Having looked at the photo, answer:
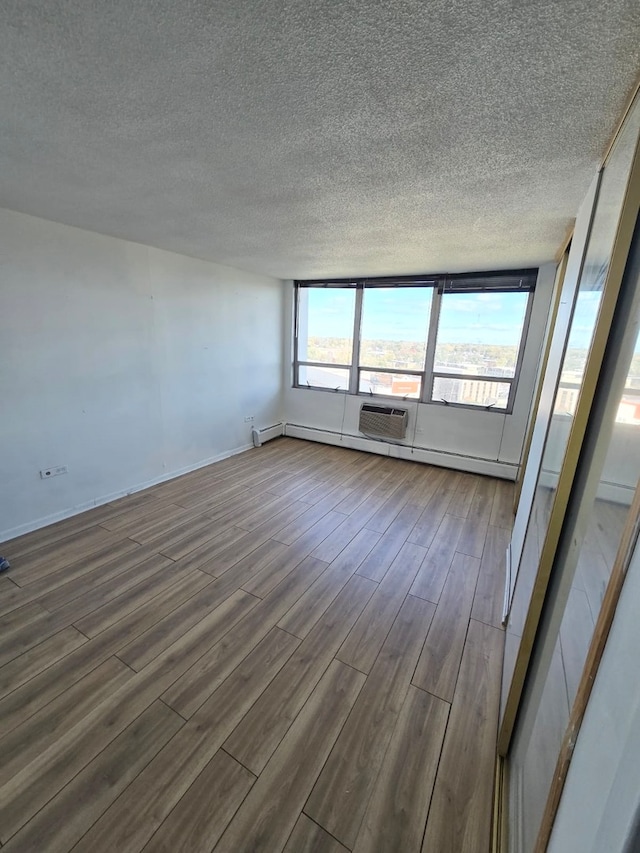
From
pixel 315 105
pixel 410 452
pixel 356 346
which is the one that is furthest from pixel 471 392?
pixel 315 105

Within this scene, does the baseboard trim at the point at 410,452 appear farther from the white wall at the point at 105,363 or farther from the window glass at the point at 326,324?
the white wall at the point at 105,363

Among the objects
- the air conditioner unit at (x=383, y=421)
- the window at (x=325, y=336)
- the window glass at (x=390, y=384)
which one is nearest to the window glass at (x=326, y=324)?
the window at (x=325, y=336)

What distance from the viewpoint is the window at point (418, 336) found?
3838mm

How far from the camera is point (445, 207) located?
200 centimetres

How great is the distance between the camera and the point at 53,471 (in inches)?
111

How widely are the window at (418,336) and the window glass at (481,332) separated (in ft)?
0.03

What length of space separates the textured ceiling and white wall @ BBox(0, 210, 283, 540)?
60 centimetres

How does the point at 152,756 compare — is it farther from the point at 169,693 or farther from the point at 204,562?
the point at 204,562

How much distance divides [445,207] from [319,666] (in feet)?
8.72

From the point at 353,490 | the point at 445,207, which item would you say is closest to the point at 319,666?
the point at 353,490

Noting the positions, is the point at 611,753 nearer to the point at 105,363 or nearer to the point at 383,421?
the point at 105,363

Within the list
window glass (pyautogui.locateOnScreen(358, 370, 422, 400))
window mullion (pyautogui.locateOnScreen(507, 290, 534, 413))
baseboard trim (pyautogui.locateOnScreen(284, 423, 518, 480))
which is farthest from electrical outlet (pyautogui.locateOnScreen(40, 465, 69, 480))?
window mullion (pyautogui.locateOnScreen(507, 290, 534, 413))

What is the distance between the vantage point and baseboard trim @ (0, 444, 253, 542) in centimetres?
263

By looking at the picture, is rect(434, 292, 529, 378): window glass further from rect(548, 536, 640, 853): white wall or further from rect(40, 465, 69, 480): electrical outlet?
rect(40, 465, 69, 480): electrical outlet
